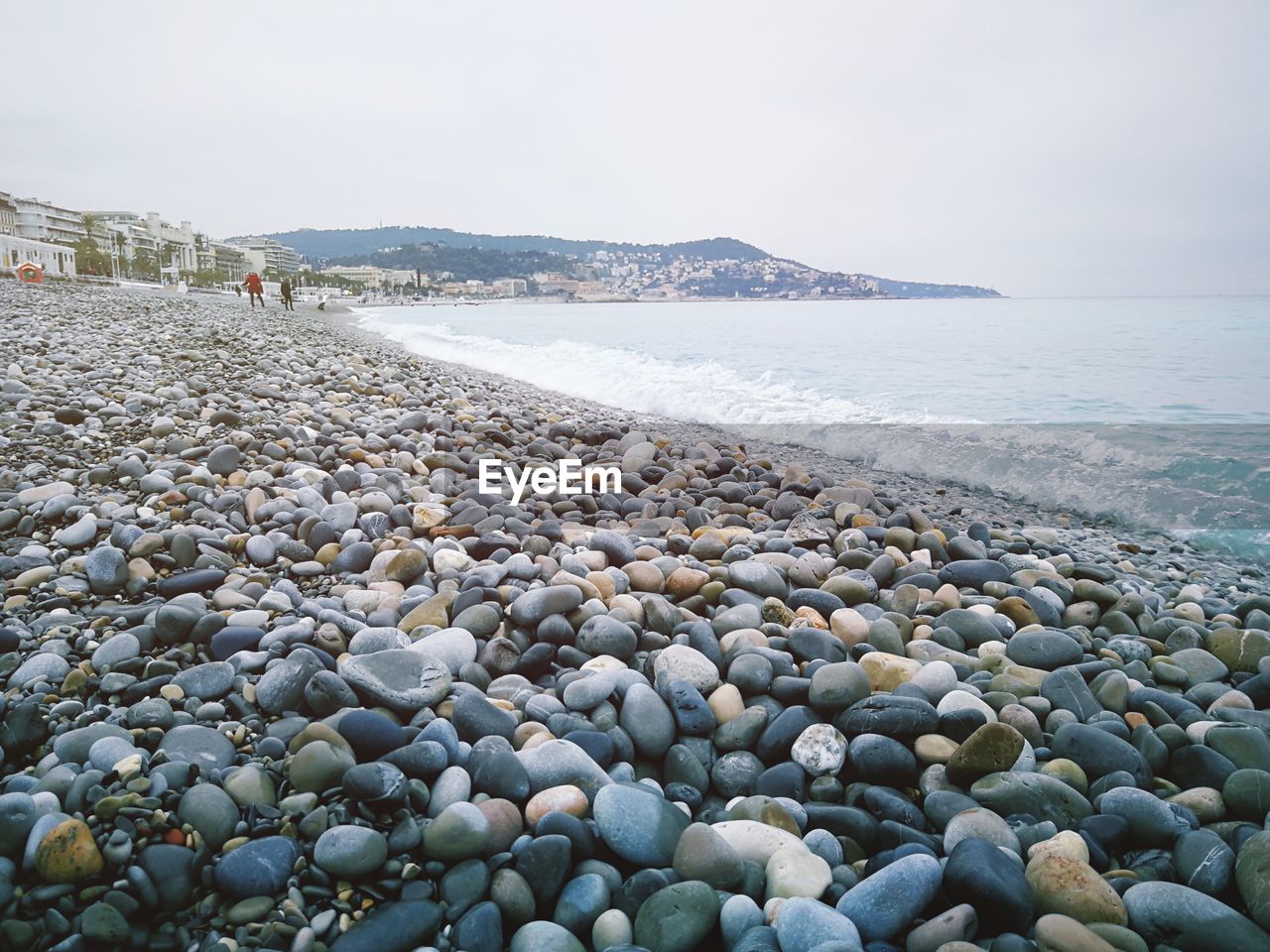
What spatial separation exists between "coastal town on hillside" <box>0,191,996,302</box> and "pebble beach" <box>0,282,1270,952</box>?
3504cm

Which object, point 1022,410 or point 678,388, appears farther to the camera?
point 678,388

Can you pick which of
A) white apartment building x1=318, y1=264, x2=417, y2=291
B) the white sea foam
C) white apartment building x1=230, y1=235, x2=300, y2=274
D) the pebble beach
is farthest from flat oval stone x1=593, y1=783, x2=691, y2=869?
white apartment building x1=230, y1=235, x2=300, y2=274

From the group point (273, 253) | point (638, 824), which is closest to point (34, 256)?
point (638, 824)

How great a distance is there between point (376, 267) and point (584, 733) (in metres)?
117

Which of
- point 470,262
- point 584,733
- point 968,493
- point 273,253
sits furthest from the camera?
point 273,253

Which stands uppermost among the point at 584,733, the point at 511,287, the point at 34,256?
the point at 511,287

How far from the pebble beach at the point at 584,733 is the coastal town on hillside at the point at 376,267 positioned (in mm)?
35043

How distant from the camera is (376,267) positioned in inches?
4264

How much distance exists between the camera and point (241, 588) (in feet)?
8.34

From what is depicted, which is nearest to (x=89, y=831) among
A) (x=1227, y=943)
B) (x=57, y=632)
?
(x=57, y=632)

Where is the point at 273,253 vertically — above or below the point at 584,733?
above

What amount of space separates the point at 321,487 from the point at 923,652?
109 inches

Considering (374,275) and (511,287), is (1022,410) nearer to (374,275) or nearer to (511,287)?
(511,287)

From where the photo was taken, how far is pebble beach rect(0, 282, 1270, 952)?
138cm
